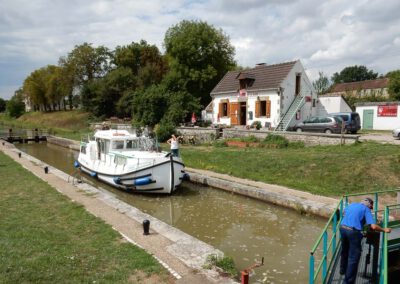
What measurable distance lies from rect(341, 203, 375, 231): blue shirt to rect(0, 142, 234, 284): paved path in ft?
8.09

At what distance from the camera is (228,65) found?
43188mm

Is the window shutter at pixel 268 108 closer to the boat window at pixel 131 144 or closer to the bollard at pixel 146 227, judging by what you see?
the boat window at pixel 131 144

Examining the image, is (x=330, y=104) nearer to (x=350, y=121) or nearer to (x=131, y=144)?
(x=350, y=121)

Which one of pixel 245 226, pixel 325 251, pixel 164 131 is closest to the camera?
pixel 325 251

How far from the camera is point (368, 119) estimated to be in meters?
30.6

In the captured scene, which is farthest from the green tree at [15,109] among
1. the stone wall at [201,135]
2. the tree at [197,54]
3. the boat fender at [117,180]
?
the boat fender at [117,180]

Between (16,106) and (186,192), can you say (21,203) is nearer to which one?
(186,192)

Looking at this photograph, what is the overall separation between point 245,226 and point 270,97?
1803 cm

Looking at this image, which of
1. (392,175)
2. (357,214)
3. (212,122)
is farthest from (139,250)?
(212,122)

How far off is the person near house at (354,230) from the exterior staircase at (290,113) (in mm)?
19696

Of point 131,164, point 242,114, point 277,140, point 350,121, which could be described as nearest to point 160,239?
point 131,164

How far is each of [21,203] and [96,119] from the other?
3877 centimetres

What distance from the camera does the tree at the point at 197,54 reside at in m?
39.5

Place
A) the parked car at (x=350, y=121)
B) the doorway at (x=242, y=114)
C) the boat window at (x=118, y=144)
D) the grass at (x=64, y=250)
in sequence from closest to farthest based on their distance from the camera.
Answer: the grass at (x=64, y=250) < the boat window at (x=118, y=144) < the parked car at (x=350, y=121) < the doorway at (x=242, y=114)
